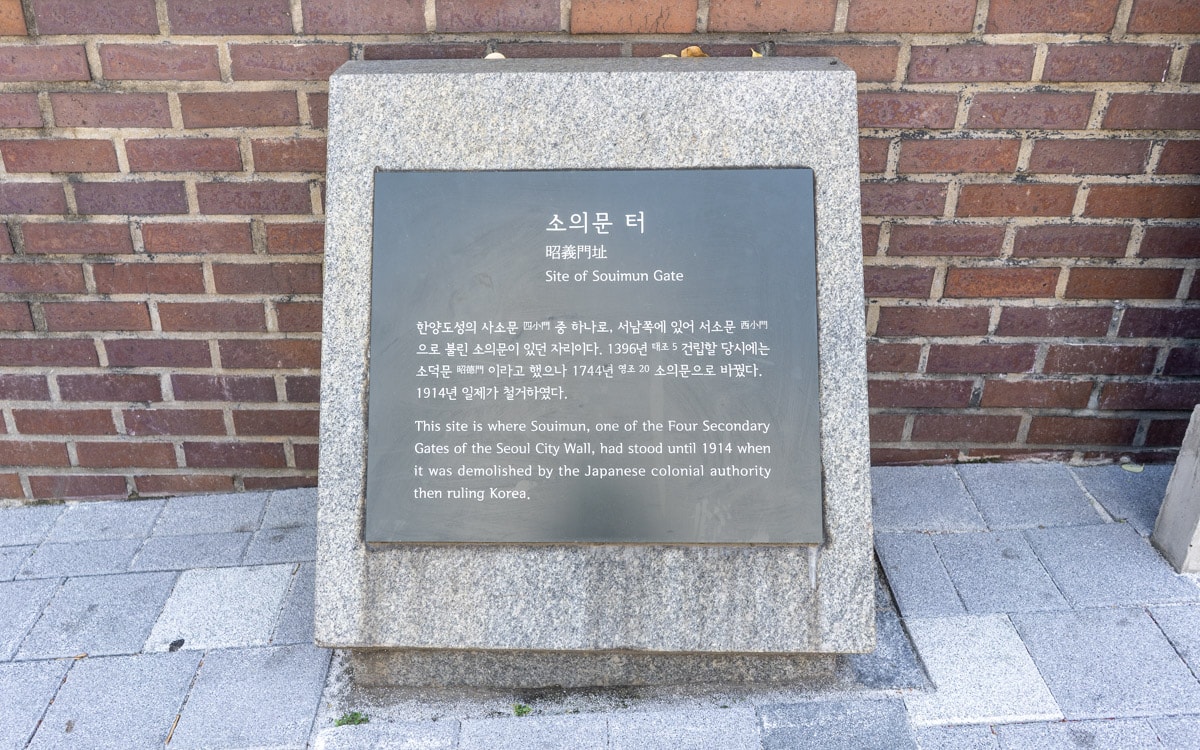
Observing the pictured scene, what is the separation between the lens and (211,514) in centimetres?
237

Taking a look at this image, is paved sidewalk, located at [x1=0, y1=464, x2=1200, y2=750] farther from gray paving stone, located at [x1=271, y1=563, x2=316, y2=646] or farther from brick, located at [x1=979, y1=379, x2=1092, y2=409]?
brick, located at [x1=979, y1=379, x2=1092, y2=409]

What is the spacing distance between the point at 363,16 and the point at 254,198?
542 millimetres

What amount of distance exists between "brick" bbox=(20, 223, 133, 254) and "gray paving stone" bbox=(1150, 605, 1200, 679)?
2.68 m

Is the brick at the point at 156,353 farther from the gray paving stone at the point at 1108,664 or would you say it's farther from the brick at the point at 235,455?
the gray paving stone at the point at 1108,664

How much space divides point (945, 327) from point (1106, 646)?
90cm

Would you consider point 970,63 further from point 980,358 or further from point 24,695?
point 24,695

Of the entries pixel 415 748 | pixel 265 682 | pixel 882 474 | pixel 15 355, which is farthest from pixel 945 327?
pixel 15 355

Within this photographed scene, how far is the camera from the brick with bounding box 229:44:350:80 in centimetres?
206

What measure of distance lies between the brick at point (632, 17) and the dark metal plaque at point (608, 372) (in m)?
0.51

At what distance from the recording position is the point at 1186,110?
2113mm

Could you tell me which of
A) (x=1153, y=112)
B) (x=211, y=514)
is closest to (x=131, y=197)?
(x=211, y=514)

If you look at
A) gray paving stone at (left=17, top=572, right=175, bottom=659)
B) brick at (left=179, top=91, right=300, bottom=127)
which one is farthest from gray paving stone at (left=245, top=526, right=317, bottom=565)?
brick at (left=179, top=91, right=300, bottom=127)

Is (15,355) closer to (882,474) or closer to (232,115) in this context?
(232,115)

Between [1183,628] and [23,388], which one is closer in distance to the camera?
[1183,628]
